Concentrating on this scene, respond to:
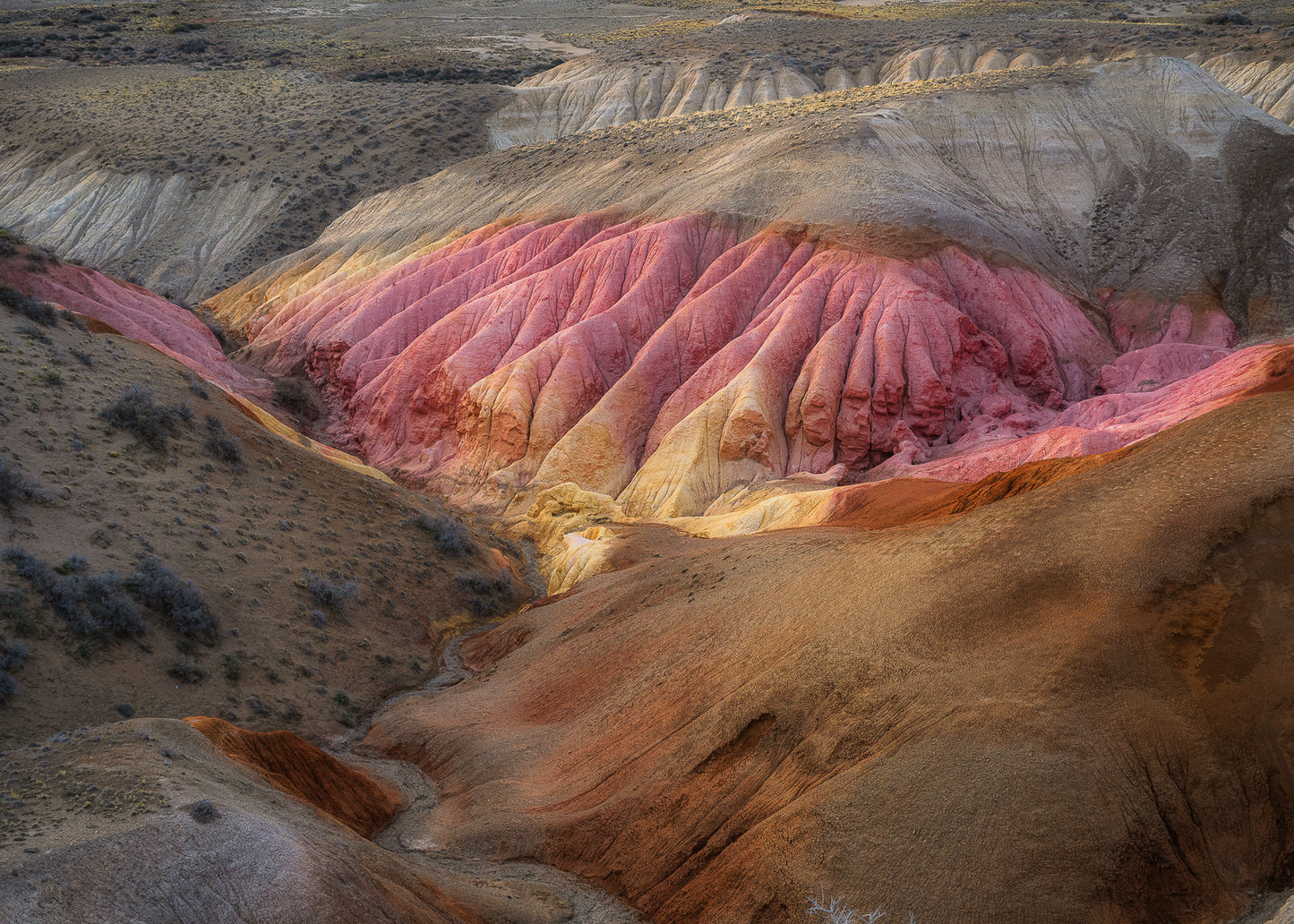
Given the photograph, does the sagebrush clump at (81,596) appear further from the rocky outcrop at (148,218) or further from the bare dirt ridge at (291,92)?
the rocky outcrop at (148,218)

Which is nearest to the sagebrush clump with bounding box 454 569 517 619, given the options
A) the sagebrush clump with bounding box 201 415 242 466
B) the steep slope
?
the sagebrush clump with bounding box 201 415 242 466

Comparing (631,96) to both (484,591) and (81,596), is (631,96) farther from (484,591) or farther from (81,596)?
(81,596)

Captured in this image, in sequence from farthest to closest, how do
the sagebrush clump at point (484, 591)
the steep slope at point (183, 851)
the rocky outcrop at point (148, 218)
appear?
the rocky outcrop at point (148, 218), the sagebrush clump at point (484, 591), the steep slope at point (183, 851)

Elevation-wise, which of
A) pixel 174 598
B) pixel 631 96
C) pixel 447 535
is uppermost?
pixel 631 96

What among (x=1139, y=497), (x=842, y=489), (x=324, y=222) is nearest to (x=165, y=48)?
(x=324, y=222)

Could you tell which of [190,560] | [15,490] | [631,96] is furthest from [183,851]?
[631,96]

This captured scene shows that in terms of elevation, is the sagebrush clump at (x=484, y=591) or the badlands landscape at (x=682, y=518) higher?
the badlands landscape at (x=682, y=518)

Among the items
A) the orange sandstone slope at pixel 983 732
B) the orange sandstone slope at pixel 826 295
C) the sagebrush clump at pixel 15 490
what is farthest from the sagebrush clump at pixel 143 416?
the orange sandstone slope at pixel 826 295
